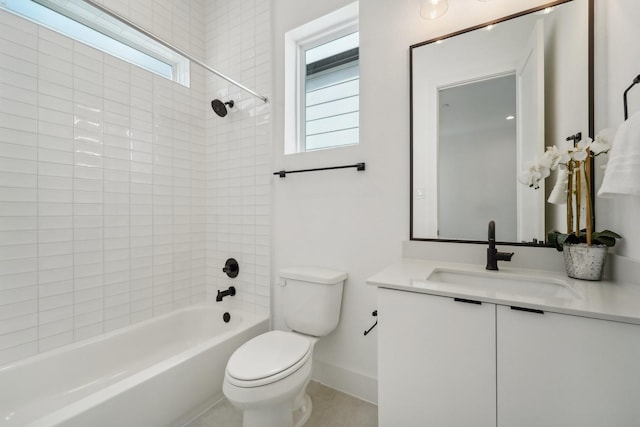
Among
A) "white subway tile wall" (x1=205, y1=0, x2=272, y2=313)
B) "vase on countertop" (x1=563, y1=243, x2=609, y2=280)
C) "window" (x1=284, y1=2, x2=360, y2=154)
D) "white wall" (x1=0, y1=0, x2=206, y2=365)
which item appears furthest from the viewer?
"white subway tile wall" (x1=205, y1=0, x2=272, y2=313)

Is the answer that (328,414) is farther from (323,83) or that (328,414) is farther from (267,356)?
(323,83)

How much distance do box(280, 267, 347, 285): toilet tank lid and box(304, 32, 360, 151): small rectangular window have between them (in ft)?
2.84

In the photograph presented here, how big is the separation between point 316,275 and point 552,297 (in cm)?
106

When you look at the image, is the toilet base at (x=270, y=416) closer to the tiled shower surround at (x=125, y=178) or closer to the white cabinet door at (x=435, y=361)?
the white cabinet door at (x=435, y=361)

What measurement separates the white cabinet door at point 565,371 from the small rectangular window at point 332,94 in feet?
4.47

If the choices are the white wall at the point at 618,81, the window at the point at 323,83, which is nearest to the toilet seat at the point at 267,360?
the window at the point at 323,83

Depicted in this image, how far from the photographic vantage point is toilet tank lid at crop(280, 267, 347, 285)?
1563 mm

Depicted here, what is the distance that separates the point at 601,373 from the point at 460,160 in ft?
3.15

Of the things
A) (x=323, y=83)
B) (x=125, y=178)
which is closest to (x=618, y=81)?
(x=323, y=83)

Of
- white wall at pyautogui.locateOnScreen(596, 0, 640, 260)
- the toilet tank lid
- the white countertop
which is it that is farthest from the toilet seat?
white wall at pyautogui.locateOnScreen(596, 0, 640, 260)

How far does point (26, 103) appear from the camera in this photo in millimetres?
1433

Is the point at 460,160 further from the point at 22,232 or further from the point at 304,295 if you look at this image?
the point at 22,232

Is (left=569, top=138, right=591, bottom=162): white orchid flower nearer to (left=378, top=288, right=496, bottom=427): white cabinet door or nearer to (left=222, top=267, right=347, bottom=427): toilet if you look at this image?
(left=378, top=288, right=496, bottom=427): white cabinet door

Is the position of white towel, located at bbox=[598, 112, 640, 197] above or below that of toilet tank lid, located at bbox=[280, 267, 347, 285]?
above
